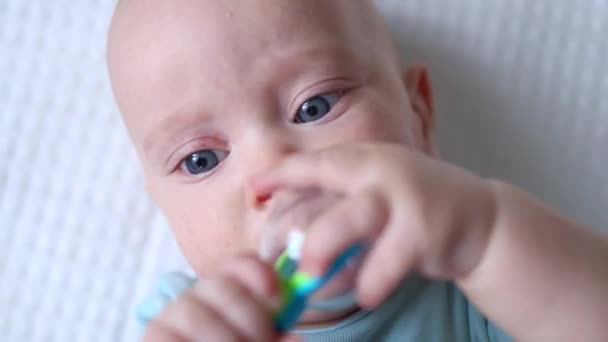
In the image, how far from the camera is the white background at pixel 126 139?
943mm

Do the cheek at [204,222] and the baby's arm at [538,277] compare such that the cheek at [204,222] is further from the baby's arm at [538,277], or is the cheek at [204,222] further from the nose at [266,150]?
the baby's arm at [538,277]

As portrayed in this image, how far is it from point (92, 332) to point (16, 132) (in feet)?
0.96

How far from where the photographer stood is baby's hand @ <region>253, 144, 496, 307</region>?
0.50 m

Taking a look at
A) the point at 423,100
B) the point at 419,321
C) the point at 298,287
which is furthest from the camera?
the point at 423,100

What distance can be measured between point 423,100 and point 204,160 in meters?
0.29

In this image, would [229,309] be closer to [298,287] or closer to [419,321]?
[298,287]

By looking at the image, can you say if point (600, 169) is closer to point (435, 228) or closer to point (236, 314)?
point (435, 228)

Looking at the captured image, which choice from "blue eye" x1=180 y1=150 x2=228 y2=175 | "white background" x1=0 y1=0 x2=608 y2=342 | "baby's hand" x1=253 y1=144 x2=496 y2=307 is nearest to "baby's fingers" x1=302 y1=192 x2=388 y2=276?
"baby's hand" x1=253 y1=144 x2=496 y2=307

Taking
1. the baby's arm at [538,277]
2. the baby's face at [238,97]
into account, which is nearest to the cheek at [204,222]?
the baby's face at [238,97]

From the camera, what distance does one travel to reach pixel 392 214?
1.67ft

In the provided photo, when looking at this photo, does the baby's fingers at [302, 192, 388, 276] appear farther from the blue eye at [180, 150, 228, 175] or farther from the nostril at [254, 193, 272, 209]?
the blue eye at [180, 150, 228, 175]

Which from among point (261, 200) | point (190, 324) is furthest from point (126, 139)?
point (190, 324)

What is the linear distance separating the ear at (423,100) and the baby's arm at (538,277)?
0.95 ft

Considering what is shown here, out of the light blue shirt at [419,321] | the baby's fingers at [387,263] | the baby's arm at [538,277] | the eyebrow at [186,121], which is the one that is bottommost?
the light blue shirt at [419,321]
